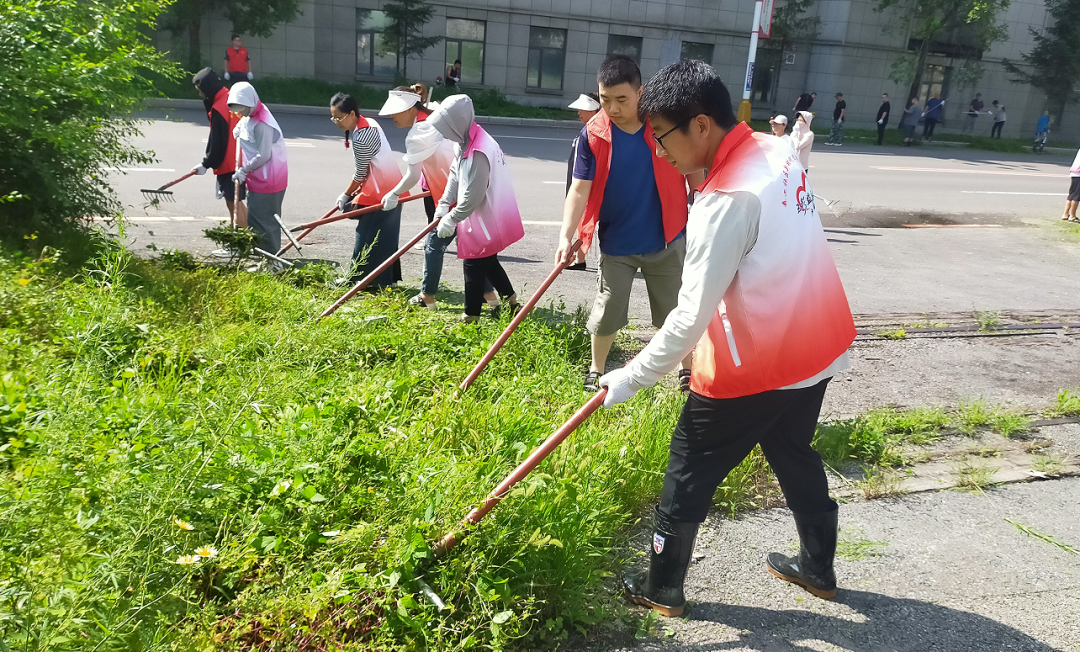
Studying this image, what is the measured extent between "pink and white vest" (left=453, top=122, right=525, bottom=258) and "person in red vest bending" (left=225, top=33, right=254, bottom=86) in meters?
18.2

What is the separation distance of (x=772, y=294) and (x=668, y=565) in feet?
3.43

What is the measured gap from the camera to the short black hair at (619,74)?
14.7 feet

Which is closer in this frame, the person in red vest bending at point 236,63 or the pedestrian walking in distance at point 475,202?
the pedestrian walking in distance at point 475,202

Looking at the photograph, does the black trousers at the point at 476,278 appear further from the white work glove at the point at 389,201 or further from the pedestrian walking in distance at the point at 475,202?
the white work glove at the point at 389,201

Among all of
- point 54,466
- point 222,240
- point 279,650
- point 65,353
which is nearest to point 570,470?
point 279,650

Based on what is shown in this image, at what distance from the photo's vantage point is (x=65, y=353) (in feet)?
13.7

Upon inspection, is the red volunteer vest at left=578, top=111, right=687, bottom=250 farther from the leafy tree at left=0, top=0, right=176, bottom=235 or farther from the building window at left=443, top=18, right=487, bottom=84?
the building window at left=443, top=18, right=487, bottom=84

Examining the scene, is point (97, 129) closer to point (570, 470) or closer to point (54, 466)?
point (54, 466)

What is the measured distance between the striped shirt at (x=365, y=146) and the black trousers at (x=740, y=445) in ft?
15.5

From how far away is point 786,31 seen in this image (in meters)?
29.6

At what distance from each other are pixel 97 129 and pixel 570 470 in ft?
14.6

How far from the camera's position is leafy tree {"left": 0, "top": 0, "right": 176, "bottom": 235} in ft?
17.0

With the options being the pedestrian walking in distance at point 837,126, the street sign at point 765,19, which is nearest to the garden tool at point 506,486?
the street sign at point 765,19

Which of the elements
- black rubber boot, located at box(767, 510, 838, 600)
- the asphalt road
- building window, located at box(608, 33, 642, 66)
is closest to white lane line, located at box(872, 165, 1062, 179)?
the asphalt road
